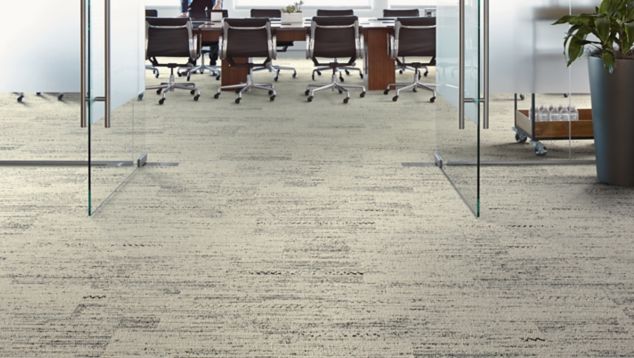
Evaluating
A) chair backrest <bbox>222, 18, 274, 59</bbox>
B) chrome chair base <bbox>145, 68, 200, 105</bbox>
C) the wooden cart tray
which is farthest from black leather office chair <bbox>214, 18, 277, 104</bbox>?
the wooden cart tray

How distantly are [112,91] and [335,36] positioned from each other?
4.87 metres

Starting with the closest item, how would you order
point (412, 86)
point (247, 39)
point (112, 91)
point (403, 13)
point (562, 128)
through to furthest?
point (112, 91), point (562, 128), point (247, 39), point (412, 86), point (403, 13)

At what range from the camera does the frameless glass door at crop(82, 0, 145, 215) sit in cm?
477

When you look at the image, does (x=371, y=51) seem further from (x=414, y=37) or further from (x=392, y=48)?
(x=414, y=37)

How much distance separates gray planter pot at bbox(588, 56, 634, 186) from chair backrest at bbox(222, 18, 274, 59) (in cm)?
461

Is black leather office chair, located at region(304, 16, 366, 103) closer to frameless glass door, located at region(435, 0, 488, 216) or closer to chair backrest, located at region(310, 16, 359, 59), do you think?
chair backrest, located at region(310, 16, 359, 59)

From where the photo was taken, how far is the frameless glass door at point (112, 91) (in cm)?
477

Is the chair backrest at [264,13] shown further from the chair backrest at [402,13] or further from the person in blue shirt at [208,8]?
the chair backrest at [402,13]

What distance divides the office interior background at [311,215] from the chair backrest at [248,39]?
5.48 feet

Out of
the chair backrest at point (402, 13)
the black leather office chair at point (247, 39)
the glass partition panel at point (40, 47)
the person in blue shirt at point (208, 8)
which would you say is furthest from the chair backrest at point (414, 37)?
the glass partition panel at point (40, 47)

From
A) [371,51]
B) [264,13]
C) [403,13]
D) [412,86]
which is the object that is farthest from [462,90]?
[264,13]

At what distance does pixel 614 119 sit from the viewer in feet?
17.8

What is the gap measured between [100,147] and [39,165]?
1.21 metres

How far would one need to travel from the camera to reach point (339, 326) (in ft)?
10.9
